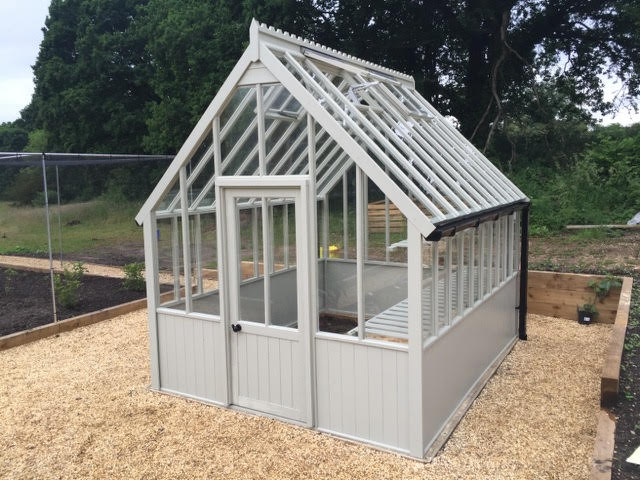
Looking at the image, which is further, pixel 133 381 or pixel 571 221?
pixel 571 221

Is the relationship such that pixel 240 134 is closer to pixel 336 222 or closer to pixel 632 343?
pixel 336 222

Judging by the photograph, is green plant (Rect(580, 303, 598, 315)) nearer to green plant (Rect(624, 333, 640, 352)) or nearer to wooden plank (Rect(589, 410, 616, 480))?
green plant (Rect(624, 333, 640, 352))

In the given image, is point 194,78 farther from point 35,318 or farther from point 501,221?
point 501,221

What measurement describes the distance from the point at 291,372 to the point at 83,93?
23.7 m

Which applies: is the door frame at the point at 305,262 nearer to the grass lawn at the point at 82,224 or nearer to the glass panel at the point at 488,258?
the glass panel at the point at 488,258

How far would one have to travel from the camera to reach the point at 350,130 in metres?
4.83

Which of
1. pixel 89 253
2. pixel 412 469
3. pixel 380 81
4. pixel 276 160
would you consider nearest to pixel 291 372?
pixel 412 469

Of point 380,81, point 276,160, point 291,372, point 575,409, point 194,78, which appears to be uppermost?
point 194,78

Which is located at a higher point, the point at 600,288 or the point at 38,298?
the point at 600,288

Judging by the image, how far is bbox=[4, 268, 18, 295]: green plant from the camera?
1015cm

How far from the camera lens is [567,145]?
17484mm

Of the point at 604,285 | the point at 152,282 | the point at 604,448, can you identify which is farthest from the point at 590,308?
the point at 152,282

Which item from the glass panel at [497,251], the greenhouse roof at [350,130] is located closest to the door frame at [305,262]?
the greenhouse roof at [350,130]

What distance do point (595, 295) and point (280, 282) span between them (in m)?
5.27
